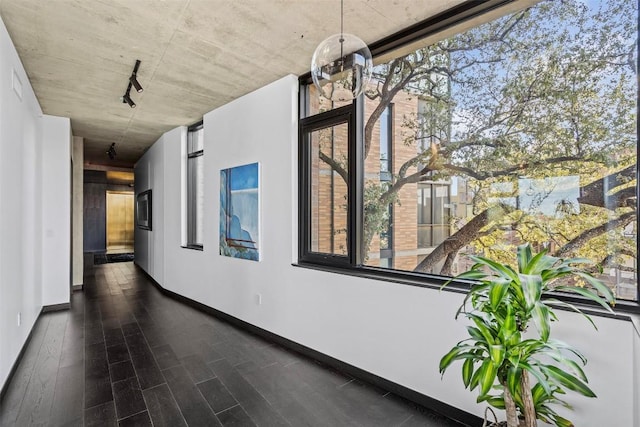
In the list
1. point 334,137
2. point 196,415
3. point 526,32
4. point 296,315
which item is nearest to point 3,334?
point 196,415

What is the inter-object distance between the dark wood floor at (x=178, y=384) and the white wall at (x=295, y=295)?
0.25m

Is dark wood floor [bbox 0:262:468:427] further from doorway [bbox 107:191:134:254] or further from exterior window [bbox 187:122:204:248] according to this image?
doorway [bbox 107:191:134:254]

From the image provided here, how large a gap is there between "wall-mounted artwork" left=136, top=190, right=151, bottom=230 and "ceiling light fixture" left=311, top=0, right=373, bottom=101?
6495 mm

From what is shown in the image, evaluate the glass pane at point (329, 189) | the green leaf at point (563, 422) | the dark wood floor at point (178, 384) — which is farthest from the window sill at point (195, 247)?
the green leaf at point (563, 422)

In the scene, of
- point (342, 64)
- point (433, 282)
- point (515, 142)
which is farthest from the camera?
point (433, 282)

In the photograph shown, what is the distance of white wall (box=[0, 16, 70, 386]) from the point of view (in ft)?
8.52

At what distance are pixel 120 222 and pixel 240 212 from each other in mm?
10121

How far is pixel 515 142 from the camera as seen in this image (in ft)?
7.11

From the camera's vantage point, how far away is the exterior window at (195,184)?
539 centimetres

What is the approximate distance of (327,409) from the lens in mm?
2373

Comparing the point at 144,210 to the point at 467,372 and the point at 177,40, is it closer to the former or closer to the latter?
the point at 177,40

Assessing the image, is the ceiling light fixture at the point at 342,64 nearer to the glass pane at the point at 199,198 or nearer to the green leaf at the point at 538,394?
the green leaf at the point at 538,394

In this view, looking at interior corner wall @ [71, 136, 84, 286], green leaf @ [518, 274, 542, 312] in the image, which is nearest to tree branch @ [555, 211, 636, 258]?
green leaf @ [518, 274, 542, 312]

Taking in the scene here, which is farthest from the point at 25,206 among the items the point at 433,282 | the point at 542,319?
the point at 542,319
